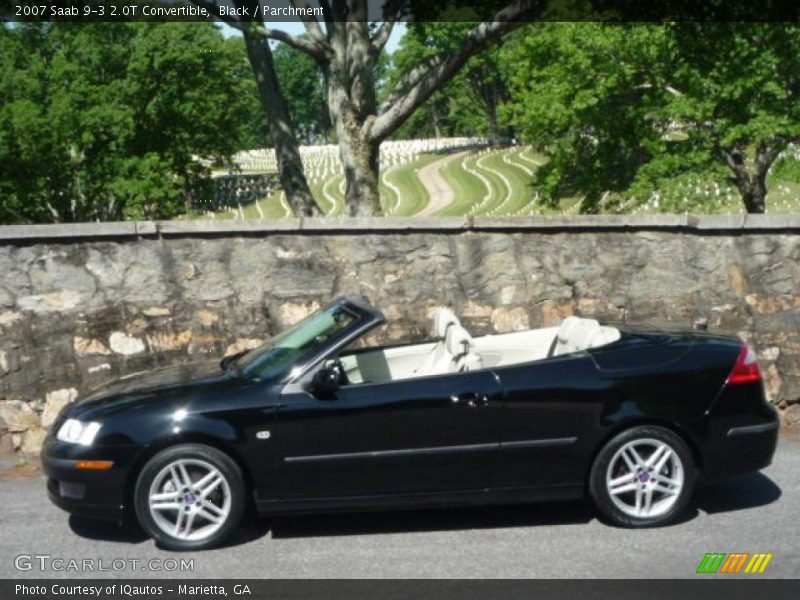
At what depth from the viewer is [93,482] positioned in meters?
5.89

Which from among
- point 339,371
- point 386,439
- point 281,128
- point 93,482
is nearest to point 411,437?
point 386,439

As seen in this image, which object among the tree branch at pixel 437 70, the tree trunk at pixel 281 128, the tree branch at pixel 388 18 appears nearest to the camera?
the tree branch at pixel 437 70

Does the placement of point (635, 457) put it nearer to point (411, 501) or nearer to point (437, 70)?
point (411, 501)

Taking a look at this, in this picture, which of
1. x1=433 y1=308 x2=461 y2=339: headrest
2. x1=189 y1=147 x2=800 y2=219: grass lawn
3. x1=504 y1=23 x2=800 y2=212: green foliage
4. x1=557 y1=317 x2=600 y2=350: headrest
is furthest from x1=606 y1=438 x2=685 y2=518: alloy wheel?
x1=189 y1=147 x2=800 y2=219: grass lawn

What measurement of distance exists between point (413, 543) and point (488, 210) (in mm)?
51722

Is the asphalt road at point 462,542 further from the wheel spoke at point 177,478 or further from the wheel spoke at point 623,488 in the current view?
the wheel spoke at point 177,478

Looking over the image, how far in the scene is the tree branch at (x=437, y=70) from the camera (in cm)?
1178

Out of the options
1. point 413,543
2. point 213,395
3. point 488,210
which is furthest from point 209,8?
point 488,210

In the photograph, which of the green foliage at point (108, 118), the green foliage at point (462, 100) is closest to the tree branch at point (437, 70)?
the green foliage at point (108, 118)

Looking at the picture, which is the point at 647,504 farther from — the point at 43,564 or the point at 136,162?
the point at 136,162

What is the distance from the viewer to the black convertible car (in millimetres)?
5906

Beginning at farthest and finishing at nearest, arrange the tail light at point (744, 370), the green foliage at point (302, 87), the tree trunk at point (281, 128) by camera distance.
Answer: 1. the green foliage at point (302, 87)
2. the tree trunk at point (281, 128)
3. the tail light at point (744, 370)

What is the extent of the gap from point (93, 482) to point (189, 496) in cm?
53

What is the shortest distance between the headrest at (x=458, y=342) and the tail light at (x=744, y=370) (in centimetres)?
153
